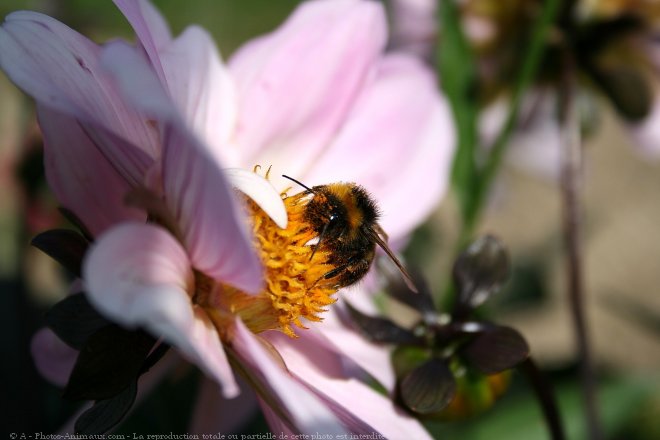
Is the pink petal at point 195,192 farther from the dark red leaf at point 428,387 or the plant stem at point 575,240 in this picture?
the plant stem at point 575,240

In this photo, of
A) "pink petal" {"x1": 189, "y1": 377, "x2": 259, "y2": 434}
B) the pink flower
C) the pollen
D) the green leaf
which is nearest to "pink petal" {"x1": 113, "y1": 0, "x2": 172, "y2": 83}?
the pink flower

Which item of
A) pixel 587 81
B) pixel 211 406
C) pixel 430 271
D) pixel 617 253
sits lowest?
pixel 617 253

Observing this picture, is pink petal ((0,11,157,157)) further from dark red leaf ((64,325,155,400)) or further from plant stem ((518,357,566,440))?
plant stem ((518,357,566,440))

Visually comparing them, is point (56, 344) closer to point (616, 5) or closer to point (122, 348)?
point (122, 348)

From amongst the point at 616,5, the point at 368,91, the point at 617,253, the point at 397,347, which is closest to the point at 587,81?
the point at 616,5

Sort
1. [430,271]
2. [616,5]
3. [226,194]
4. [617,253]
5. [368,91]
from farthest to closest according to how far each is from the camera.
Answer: [617,253]
[430,271]
[616,5]
[368,91]
[226,194]

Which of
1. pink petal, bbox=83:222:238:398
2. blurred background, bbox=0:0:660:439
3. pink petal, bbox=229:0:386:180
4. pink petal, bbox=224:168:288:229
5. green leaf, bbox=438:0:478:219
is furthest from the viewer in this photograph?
blurred background, bbox=0:0:660:439

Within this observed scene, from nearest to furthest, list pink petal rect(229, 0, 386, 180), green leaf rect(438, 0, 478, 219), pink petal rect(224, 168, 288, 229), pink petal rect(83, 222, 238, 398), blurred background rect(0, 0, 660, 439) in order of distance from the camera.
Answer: pink petal rect(83, 222, 238, 398)
pink petal rect(224, 168, 288, 229)
pink petal rect(229, 0, 386, 180)
green leaf rect(438, 0, 478, 219)
blurred background rect(0, 0, 660, 439)
